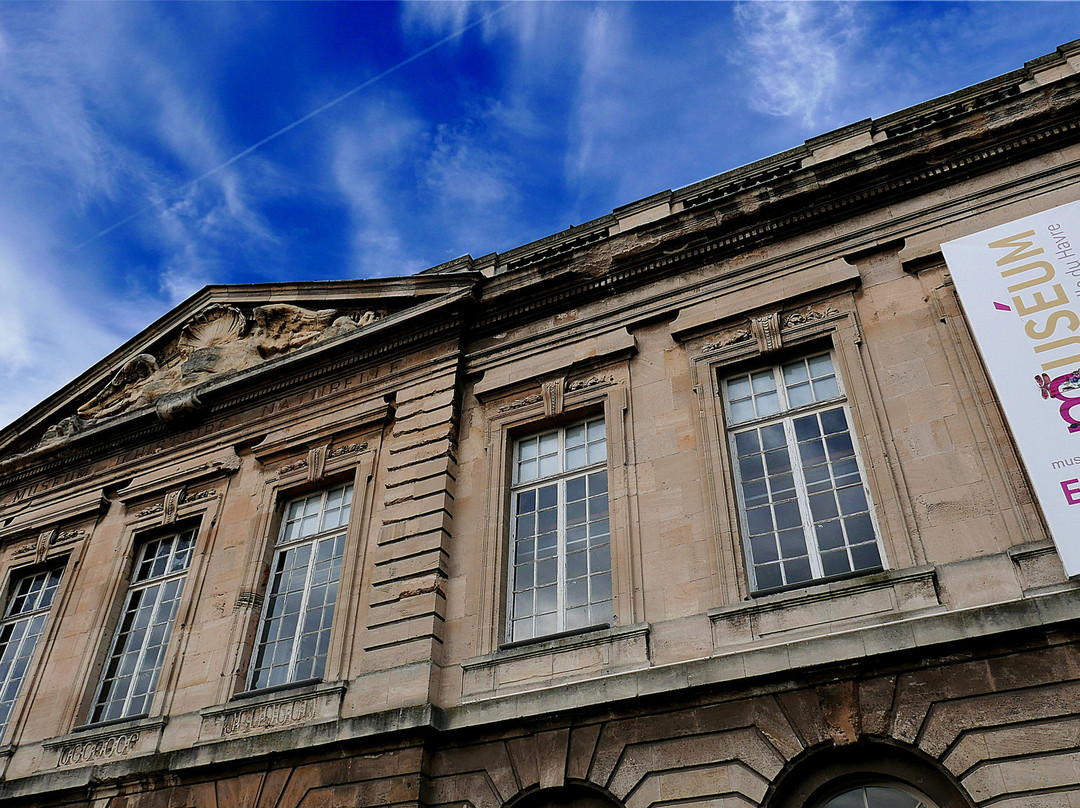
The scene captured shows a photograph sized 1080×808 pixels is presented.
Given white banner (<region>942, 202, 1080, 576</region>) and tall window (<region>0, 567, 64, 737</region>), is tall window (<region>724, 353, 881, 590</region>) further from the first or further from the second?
tall window (<region>0, 567, 64, 737</region>)

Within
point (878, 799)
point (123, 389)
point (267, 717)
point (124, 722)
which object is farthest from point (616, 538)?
point (123, 389)

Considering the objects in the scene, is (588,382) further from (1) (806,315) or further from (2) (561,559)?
(1) (806,315)

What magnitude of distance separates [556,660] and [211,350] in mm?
8211

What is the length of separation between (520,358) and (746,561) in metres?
4.03

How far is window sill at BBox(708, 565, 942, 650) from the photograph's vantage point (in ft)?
24.9

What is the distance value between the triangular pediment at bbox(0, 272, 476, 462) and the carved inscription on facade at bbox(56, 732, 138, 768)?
183 inches

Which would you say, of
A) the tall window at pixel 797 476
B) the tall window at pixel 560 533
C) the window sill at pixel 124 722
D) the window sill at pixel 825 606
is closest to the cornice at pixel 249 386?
the tall window at pixel 560 533

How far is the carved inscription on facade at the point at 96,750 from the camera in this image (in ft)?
34.7

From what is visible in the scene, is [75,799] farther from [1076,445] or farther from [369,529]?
[1076,445]

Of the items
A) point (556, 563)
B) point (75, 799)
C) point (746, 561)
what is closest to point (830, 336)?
point (746, 561)

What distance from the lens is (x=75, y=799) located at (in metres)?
10.3

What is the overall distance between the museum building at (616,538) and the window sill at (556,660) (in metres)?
0.03

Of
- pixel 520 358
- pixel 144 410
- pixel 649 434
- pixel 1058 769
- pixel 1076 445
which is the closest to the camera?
pixel 1058 769

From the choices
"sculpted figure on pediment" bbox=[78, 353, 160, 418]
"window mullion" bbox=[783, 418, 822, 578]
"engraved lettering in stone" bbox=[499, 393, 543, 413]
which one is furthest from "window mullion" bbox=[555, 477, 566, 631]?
"sculpted figure on pediment" bbox=[78, 353, 160, 418]
